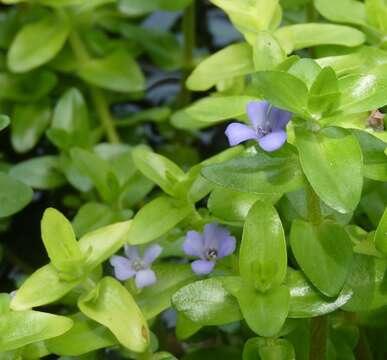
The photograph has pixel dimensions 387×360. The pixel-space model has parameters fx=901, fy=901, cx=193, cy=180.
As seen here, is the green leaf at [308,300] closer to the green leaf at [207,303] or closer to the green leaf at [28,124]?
the green leaf at [207,303]

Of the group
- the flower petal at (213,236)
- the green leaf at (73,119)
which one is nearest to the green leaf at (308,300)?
the flower petal at (213,236)

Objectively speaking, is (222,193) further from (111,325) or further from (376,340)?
(376,340)

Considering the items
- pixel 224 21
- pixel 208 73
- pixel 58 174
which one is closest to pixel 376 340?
pixel 208 73

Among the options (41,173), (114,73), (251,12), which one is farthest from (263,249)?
(114,73)

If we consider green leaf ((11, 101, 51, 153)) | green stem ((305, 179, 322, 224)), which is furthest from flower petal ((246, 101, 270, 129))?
green leaf ((11, 101, 51, 153))

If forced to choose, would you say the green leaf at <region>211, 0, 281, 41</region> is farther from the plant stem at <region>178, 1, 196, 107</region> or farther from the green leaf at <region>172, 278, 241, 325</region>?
the plant stem at <region>178, 1, 196, 107</region>
